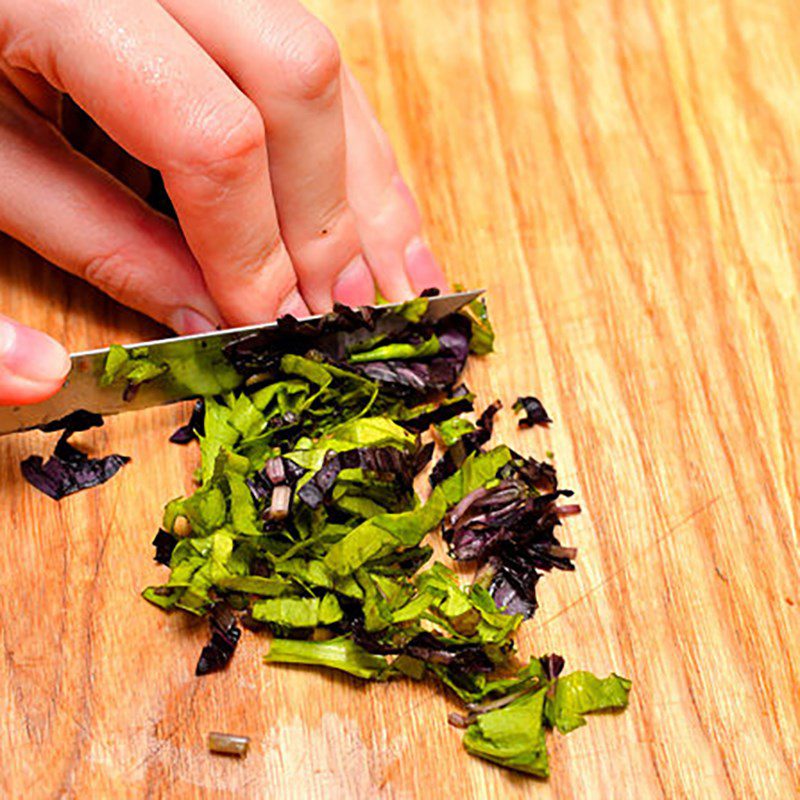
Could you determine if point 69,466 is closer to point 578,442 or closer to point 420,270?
point 420,270

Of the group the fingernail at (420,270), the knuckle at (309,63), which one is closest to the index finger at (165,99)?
the knuckle at (309,63)

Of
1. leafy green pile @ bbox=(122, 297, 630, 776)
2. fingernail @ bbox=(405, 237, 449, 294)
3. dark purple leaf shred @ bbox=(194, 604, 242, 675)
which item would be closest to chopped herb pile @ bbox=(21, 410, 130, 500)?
leafy green pile @ bbox=(122, 297, 630, 776)

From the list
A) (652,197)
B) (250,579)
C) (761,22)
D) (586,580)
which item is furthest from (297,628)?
(761,22)

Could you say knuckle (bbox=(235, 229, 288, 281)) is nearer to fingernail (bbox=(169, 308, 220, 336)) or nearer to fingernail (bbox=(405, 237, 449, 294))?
fingernail (bbox=(169, 308, 220, 336))

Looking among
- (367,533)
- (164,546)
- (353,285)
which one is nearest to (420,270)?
(353,285)

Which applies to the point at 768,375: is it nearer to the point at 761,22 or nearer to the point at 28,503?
the point at 761,22

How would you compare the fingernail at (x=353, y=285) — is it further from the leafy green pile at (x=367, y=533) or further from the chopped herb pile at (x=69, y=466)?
the chopped herb pile at (x=69, y=466)
